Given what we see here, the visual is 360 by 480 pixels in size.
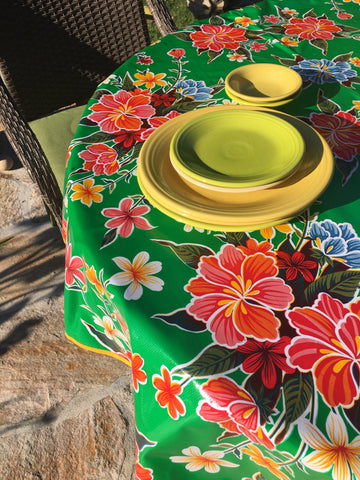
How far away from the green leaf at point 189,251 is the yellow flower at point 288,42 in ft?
2.85

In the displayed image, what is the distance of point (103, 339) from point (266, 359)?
463 mm

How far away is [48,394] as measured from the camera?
5.06ft

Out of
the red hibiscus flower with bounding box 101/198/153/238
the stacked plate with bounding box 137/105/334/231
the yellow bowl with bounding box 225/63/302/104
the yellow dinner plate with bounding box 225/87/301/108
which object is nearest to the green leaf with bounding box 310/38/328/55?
the yellow bowl with bounding box 225/63/302/104

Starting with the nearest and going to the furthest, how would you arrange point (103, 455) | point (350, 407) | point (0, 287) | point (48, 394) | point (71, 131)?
point (350, 407)
point (103, 455)
point (48, 394)
point (71, 131)
point (0, 287)

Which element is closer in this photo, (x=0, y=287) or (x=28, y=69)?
(x=28, y=69)

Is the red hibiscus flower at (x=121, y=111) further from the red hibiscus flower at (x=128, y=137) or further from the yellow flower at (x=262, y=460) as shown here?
the yellow flower at (x=262, y=460)

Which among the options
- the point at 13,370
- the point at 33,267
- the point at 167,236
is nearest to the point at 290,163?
the point at 167,236

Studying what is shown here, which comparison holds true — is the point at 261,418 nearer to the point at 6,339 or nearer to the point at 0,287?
the point at 6,339

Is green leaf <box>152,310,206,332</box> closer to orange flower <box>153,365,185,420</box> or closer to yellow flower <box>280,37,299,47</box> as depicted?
orange flower <box>153,365,185,420</box>

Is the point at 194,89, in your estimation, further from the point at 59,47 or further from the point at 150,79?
the point at 59,47

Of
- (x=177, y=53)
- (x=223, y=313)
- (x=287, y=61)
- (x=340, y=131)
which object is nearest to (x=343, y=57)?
(x=287, y=61)

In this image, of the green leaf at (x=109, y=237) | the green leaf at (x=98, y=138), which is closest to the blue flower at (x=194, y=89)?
the green leaf at (x=98, y=138)

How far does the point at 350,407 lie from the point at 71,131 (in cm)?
143

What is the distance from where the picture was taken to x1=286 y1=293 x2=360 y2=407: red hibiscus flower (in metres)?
0.59
